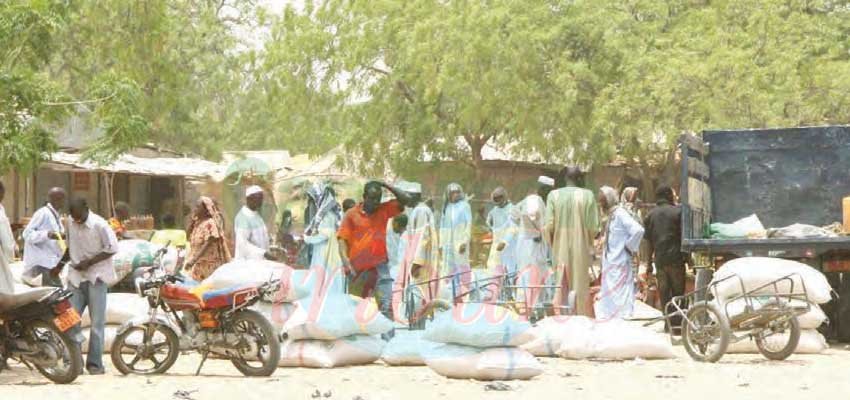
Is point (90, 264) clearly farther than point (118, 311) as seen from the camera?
No

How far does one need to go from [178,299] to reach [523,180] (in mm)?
28089

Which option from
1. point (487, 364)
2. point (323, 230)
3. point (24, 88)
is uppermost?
point (24, 88)

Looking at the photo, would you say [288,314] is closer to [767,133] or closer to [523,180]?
[767,133]

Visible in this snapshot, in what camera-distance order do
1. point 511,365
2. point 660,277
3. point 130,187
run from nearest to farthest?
point 511,365 → point 660,277 → point 130,187

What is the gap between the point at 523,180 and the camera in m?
39.2

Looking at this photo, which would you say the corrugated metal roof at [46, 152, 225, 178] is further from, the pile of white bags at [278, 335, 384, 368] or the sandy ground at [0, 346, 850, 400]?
the sandy ground at [0, 346, 850, 400]

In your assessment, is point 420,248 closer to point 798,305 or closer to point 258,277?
point 258,277

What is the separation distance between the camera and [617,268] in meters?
14.6

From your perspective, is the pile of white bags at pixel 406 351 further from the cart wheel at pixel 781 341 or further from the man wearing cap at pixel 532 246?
the man wearing cap at pixel 532 246

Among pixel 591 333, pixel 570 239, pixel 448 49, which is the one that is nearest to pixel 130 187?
pixel 448 49

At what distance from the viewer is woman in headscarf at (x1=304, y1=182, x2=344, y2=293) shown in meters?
15.7

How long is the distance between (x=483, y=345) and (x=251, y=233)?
363 cm

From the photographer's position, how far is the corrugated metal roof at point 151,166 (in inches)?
1150

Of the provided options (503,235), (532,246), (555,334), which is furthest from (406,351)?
(503,235)
